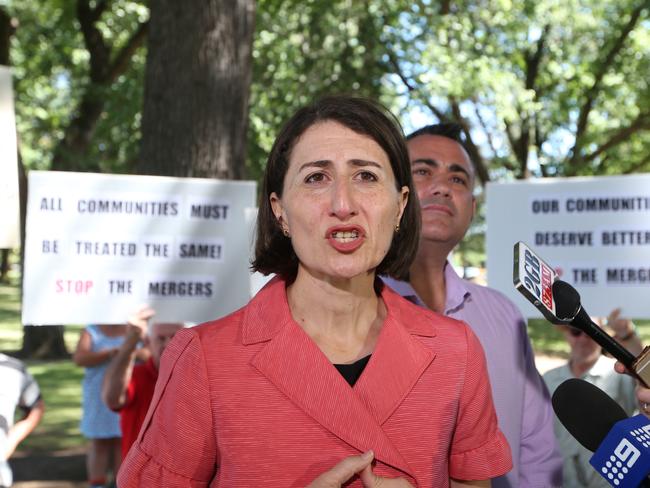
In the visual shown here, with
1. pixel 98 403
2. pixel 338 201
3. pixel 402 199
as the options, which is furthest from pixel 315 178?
pixel 98 403

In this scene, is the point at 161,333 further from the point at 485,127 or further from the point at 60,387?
the point at 485,127

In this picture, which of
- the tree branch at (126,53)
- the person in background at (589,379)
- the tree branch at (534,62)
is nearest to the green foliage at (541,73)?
the tree branch at (534,62)

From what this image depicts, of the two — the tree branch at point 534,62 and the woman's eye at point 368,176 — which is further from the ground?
the tree branch at point 534,62

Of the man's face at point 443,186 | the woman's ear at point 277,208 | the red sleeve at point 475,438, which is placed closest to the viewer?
the red sleeve at point 475,438

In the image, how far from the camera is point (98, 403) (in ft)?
21.7

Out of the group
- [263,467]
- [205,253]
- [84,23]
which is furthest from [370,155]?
[84,23]

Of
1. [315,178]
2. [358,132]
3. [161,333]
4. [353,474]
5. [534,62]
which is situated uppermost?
[534,62]

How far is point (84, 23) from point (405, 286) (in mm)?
12783

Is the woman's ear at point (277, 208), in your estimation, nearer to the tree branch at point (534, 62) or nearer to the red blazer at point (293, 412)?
the red blazer at point (293, 412)

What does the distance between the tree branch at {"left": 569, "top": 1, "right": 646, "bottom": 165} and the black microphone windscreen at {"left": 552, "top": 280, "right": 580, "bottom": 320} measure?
54.7 ft

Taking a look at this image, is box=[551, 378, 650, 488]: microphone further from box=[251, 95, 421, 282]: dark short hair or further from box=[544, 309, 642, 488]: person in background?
box=[544, 309, 642, 488]: person in background

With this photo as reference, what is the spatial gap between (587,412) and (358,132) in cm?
82

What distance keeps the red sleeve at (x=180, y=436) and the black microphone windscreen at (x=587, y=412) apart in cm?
79

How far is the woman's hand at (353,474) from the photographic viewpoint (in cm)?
182
